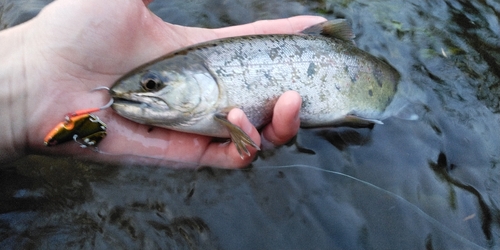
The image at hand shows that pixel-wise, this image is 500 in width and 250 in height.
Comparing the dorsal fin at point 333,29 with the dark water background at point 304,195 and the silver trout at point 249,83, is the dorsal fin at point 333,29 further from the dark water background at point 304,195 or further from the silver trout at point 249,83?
the dark water background at point 304,195

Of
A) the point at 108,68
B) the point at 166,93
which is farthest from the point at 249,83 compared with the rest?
the point at 108,68

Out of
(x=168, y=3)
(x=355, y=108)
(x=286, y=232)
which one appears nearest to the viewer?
(x=286, y=232)

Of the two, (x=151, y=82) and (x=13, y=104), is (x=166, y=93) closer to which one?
(x=151, y=82)

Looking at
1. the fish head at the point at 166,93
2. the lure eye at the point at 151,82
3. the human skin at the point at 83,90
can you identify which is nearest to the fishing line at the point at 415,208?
the human skin at the point at 83,90

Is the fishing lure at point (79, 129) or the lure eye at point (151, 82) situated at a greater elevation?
the lure eye at point (151, 82)

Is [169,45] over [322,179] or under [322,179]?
over

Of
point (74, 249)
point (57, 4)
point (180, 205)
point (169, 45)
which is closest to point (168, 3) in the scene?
point (169, 45)

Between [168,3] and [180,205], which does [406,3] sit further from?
[180,205]
